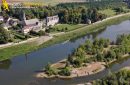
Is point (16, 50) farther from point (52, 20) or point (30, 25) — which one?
point (52, 20)

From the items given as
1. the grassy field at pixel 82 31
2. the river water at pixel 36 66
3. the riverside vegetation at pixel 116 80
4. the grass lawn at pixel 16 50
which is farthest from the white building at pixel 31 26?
the riverside vegetation at pixel 116 80

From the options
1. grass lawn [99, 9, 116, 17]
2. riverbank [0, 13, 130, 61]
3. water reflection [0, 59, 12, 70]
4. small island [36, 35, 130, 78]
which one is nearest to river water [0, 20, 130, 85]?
water reflection [0, 59, 12, 70]

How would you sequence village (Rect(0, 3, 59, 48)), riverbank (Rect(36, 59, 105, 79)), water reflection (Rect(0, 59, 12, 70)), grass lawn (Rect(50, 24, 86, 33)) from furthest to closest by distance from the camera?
grass lawn (Rect(50, 24, 86, 33))
village (Rect(0, 3, 59, 48))
water reflection (Rect(0, 59, 12, 70))
riverbank (Rect(36, 59, 105, 79))

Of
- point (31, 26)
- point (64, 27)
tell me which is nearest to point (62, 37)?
point (31, 26)

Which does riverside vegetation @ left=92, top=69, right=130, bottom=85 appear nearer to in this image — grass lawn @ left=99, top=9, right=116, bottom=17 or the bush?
the bush

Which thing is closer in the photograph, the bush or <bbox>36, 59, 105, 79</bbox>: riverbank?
<bbox>36, 59, 105, 79</bbox>: riverbank

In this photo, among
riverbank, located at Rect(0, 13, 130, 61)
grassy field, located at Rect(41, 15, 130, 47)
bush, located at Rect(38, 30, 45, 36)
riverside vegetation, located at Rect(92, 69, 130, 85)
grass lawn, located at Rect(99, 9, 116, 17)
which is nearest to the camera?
riverside vegetation, located at Rect(92, 69, 130, 85)

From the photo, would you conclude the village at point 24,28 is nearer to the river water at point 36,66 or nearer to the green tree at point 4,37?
the green tree at point 4,37

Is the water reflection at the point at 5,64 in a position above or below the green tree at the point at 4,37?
below
